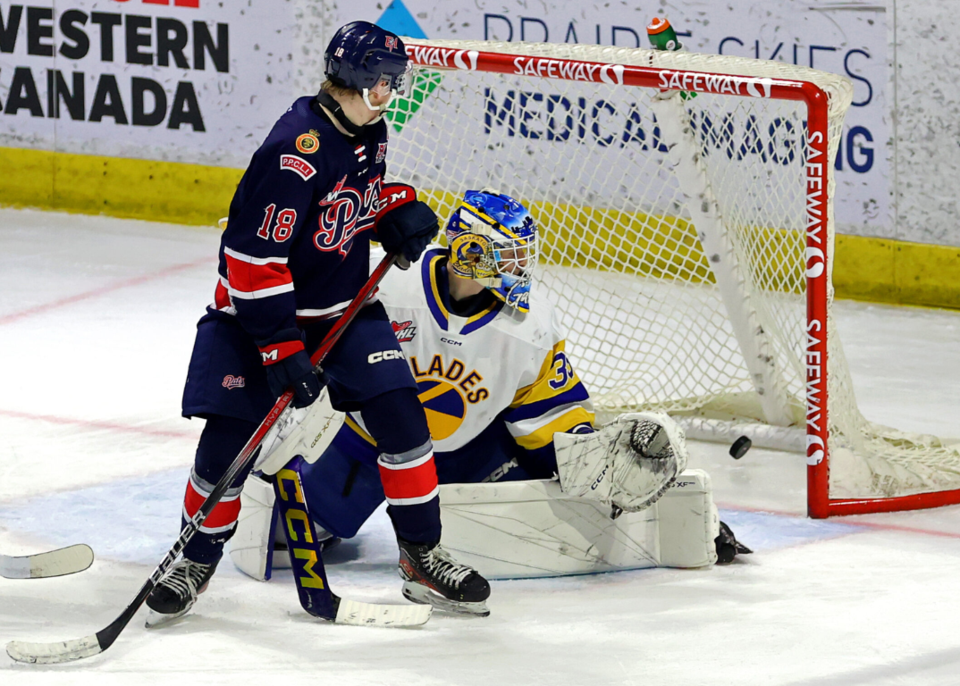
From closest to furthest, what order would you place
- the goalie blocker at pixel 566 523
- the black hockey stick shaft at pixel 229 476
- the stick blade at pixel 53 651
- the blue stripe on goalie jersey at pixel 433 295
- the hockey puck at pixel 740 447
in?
1. the stick blade at pixel 53 651
2. the black hockey stick shaft at pixel 229 476
3. the goalie blocker at pixel 566 523
4. the blue stripe on goalie jersey at pixel 433 295
5. the hockey puck at pixel 740 447

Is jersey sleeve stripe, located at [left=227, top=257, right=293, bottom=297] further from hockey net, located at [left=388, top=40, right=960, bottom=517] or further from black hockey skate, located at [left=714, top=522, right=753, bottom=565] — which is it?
hockey net, located at [left=388, top=40, right=960, bottom=517]

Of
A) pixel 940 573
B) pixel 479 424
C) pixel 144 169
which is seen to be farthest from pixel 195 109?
pixel 940 573

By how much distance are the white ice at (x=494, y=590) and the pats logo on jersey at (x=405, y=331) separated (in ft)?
1.58

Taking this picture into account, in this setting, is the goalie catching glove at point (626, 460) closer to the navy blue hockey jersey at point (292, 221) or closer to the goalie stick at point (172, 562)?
the goalie stick at point (172, 562)

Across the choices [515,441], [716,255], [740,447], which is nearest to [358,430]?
[515,441]

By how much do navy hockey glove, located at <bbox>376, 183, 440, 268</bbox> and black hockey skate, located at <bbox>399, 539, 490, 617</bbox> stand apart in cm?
55

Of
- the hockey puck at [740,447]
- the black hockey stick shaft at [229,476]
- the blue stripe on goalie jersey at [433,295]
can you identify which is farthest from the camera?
the hockey puck at [740,447]

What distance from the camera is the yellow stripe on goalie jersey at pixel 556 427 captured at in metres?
3.37

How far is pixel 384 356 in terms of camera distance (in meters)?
3.05

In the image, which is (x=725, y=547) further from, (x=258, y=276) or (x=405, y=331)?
(x=258, y=276)

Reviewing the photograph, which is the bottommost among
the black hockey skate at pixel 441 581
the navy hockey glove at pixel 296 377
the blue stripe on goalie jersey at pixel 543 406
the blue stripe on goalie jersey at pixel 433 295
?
the black hockey skate at pixel 441 581

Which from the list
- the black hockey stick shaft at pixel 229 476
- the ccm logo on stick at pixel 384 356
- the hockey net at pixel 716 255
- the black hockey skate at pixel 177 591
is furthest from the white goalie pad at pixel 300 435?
the hockey net at pixel 716 255

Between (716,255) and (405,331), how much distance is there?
119 centimetres

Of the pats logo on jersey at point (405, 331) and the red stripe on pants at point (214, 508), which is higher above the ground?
the pats logo on jersey at point (405, 331)
